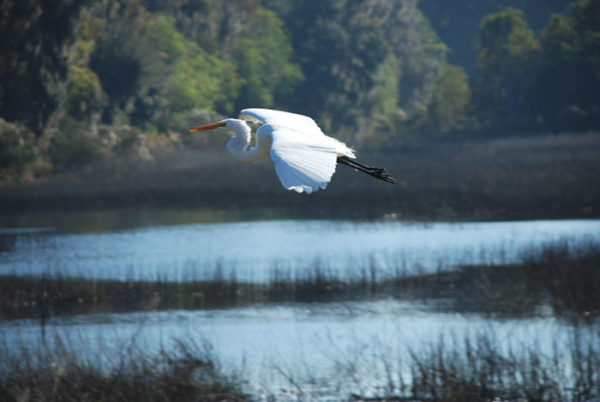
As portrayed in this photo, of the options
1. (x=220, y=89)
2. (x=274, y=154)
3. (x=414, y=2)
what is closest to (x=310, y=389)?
(x=274, y=154)

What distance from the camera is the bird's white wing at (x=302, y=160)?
18.5 feet

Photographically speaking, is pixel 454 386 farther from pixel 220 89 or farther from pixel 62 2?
pixel 220 89

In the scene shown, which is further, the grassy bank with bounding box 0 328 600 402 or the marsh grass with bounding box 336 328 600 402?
the marsh grass with bounding box 336 328 600 402

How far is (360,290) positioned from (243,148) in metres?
10.2

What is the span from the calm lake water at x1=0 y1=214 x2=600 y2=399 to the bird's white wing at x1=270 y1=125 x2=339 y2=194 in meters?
4.75

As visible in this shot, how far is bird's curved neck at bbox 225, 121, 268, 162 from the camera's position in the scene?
7684 millimetres

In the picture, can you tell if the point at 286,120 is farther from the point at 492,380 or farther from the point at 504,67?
the point at 504,67

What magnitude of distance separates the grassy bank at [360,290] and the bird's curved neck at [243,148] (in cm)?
882

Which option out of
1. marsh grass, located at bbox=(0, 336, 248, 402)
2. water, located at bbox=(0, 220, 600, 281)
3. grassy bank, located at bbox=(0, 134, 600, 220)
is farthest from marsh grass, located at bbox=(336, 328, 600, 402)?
grassy bank, located at bbox=(0, 134, 600, 220)

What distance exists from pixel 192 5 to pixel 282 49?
6451mm

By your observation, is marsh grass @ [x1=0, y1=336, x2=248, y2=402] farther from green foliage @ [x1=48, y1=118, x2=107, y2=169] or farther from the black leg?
green foliage @ [x1=48, y1=118, x2=107, y2=169]

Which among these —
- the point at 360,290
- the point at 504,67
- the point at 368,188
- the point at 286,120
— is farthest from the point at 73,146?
the point at 286,120

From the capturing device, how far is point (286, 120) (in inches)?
311

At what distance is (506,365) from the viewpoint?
11445 mm
